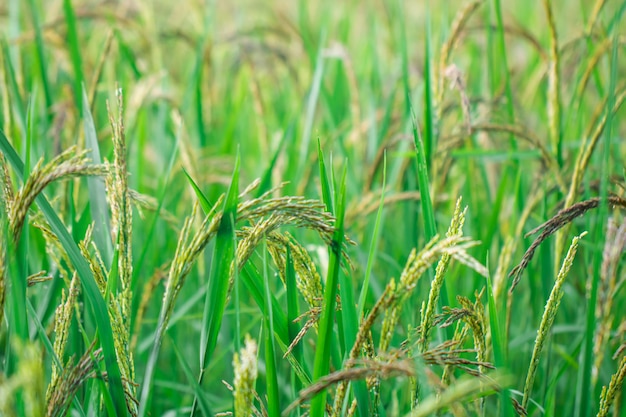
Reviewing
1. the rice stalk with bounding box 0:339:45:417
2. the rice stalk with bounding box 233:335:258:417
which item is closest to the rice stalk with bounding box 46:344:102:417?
the rice stalk with bounding box 0:339:45:417

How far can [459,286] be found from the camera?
1.99 metres

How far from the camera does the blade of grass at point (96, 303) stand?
3.02 feet

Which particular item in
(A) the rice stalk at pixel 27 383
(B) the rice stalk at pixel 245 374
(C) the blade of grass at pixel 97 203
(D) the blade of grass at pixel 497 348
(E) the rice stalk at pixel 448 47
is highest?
(E) the rice stalk at pixel 448 47

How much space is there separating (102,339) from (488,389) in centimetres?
64

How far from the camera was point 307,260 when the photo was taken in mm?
939

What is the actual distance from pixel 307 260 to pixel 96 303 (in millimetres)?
337

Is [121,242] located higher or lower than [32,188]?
lower

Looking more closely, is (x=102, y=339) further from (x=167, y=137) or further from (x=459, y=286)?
(x=167, y=137)

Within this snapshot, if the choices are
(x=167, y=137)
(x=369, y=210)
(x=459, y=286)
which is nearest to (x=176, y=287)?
(x=369, y=210)

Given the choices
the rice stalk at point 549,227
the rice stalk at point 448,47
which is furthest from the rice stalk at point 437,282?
the rice stalk at point 448,47

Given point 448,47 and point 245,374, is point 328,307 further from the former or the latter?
point 448,47

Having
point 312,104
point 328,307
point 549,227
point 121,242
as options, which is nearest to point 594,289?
point 549,227

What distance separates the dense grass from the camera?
2.84 ft

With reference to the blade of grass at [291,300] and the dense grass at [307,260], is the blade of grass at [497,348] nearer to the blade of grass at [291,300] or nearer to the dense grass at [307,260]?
the dense grass at [307,260]
